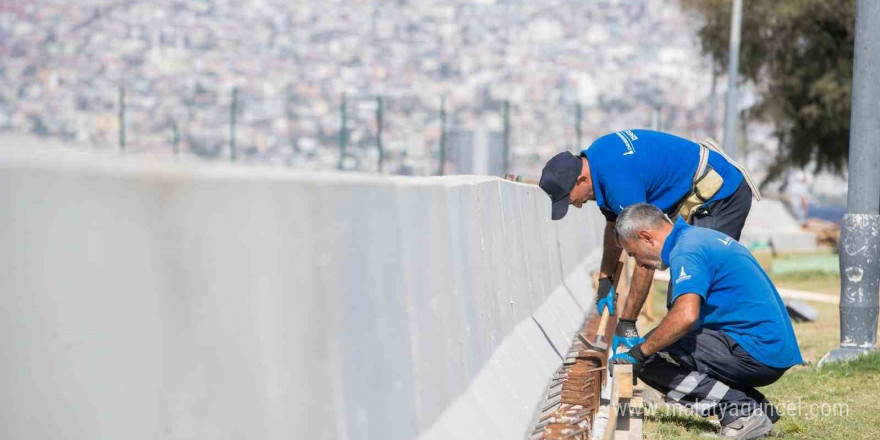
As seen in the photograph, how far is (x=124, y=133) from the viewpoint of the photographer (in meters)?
33.8

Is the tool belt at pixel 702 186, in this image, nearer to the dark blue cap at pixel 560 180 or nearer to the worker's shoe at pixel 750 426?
the dark blue cap at pixel 560 180

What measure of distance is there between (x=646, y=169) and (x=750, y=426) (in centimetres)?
150

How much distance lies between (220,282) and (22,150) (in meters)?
0.69

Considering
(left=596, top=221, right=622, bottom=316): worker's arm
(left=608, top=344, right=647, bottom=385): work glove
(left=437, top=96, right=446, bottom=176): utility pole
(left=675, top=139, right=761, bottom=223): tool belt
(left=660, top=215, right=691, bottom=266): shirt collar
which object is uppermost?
(left=675, top=139, right=761, bottom=223): tool belt

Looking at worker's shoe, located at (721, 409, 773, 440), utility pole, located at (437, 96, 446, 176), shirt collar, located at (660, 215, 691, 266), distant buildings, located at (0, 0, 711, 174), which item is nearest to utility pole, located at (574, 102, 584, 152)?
distant buildings, located at (0, 0, 711, 174)

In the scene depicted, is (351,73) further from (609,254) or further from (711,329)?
(711,329)

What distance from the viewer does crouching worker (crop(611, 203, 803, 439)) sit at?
236 inches

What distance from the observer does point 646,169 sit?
699 cm

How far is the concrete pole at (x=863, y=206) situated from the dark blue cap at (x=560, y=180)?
11.3ft

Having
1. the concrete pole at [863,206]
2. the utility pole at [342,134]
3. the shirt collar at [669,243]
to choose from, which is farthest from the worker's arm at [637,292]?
the utility pole at [342,134]

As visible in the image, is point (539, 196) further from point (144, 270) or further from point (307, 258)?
point (144, 270)

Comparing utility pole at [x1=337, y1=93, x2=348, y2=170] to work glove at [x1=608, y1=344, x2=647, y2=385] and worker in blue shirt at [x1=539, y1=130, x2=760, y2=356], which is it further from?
work glove at [x1=608, y1=344, x2=647, y2=385]

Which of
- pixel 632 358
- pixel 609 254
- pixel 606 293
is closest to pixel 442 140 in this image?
pixel 606 293

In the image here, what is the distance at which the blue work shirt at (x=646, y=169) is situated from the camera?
22.3 ft
